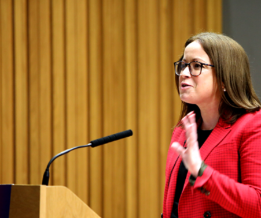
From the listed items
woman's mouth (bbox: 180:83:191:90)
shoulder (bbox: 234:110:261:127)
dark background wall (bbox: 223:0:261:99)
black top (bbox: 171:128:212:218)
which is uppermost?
dark background wall (bbox: 223:0:261:99)

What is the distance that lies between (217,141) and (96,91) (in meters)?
1.38

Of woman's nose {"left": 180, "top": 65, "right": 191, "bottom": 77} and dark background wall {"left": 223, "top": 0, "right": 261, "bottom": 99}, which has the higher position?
dark background wall {"left": 223, "top": 0, "right": 261, "bottom": 99}

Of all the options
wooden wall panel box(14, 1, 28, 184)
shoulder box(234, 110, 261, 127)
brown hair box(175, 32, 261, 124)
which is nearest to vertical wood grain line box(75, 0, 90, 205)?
wooden wall panel box(14, 1, 28, 184)

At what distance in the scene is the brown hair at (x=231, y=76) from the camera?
1.07 meters

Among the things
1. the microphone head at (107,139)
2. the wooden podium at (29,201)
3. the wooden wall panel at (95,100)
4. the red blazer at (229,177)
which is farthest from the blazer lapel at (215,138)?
the wooden wall panel at (95,100)

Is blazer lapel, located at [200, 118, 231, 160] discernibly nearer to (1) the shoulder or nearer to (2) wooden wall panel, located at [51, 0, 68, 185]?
(1) the shoulder

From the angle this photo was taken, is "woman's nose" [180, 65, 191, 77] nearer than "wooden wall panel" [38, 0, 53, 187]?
Yes

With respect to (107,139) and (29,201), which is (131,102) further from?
(29,201)

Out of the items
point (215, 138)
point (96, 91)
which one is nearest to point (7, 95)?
point (96, 91)

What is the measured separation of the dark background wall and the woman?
100 cm

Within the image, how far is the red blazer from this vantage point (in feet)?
2.92

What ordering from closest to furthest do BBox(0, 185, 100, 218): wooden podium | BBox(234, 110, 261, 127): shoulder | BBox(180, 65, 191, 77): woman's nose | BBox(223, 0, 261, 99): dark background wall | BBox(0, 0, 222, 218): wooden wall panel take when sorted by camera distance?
BBox(0, 185, 100, 218): wooden podium → BBox(234, 110, 261, 127): shoulder → BBox(180, 65, 191, 77): woman's nose → BBox(223, 0, 261, 99): dark background wall → BBox(0, 0, 222, 218): wooden wall panel

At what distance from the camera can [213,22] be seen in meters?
2.18

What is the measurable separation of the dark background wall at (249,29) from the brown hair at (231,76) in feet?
3.28
